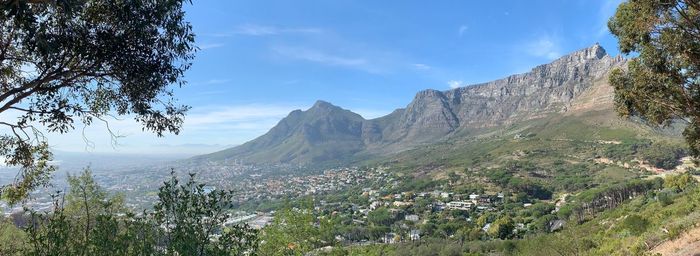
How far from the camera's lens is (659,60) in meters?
10.8

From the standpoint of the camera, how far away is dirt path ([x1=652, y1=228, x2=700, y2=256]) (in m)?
12.2

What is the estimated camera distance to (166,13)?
293 inches

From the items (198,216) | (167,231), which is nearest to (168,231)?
(167,231)

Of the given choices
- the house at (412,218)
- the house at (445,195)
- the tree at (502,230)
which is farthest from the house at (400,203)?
the tree at (502,230)

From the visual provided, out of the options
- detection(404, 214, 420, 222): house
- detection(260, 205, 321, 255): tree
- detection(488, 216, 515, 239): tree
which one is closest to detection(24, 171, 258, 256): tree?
detection(260, 205, 321, 255): tree

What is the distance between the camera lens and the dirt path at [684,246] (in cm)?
1223

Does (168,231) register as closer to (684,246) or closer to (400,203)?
(684,246)

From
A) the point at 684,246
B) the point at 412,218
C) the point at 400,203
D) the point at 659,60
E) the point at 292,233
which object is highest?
the point at 659,60

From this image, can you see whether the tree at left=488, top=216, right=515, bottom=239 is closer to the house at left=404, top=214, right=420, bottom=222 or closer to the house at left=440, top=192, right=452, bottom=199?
the house at left=404, top=214, right=420, bottom=222

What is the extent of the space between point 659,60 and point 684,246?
6.71 m

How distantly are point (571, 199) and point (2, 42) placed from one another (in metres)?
82.7

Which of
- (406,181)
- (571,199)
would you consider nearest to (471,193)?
(571,199)

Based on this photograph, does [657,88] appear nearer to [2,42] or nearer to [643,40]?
[643,40]

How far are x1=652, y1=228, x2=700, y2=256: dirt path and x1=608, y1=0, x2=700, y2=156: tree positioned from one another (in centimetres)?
399
